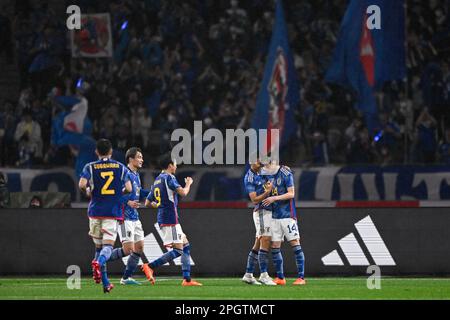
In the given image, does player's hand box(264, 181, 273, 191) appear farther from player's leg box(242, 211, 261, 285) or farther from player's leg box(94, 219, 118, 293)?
player's leg box(94, 219, 118, 293)

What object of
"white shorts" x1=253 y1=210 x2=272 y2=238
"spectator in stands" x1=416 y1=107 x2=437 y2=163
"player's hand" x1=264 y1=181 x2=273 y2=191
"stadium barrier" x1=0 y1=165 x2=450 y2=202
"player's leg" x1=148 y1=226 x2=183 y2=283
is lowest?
"player's leg" x1=148 y1=226 x2=183 y2=283

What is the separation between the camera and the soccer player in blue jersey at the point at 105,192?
52.6 feet

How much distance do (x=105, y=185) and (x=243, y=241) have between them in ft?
18.9

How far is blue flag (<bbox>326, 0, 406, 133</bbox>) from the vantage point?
25547 millimetres

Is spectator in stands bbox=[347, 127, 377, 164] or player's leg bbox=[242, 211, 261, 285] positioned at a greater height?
spectator in stands bbox=[347, 127, 377, 164]

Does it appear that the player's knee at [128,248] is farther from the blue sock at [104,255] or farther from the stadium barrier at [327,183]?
the stadium barrier at [327,183]

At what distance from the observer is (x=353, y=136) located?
25.7 metres

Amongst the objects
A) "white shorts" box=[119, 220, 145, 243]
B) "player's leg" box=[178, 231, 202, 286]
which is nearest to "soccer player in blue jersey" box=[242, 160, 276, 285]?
"player's leg" box=[178, 231, 202, 286]

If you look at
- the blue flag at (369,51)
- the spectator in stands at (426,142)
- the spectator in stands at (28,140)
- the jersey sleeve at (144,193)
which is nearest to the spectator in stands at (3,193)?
the spectator in stands at (28,140)

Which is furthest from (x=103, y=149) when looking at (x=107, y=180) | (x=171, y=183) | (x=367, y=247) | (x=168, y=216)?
(x=367, y=247)

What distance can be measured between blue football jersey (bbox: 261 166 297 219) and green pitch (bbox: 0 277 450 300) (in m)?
1.16

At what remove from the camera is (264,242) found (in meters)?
18.7

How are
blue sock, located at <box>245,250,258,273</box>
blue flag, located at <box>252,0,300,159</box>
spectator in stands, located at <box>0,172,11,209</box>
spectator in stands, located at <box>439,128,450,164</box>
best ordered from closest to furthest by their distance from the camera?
blue sock, located at <box>245,250,258,273</box>
spectator in stands, located at <box>0,172,11,209</box>
spectator in stands, located at <box>439,128,450,164</box>
blue flag, located at <box>252,0,300,159</box>

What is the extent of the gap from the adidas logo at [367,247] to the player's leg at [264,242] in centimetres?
284
